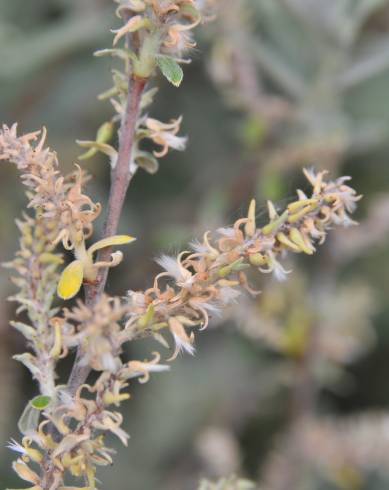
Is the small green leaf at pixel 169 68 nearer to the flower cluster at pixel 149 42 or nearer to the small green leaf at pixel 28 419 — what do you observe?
the flower cluster at pixel 149 42

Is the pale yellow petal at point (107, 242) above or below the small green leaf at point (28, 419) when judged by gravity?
above

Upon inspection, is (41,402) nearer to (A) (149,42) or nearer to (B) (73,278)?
(B) (73,278)

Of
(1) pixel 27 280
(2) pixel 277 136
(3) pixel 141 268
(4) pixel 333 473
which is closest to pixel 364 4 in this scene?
(2) pixel 277 136

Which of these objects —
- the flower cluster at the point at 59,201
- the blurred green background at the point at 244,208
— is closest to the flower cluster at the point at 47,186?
the flower cluster at the point at 59,201

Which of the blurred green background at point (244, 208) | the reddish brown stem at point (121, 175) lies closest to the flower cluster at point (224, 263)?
the reddish brown stem at point (121, 175)

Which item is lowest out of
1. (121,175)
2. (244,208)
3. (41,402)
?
(41,402)

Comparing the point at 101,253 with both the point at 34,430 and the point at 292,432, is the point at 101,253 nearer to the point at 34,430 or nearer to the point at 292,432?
the point at 34,430

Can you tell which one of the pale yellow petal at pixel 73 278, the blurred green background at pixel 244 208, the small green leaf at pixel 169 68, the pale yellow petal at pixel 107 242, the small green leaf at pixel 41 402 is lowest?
the small green leaf at pixel 41 402

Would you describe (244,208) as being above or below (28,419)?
above

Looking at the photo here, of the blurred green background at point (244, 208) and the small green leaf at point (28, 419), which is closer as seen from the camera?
the small green leaf at point (28, 419)

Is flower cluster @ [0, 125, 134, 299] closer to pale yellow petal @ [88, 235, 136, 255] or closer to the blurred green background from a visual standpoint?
pale yellow petal @ [88, 235, 136, 255]

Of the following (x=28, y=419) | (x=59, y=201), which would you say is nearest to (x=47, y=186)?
(x=59, y=201)
